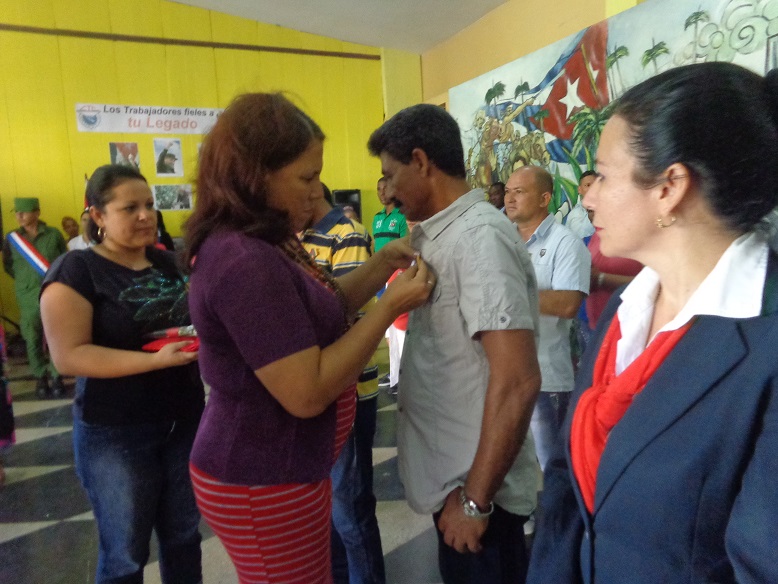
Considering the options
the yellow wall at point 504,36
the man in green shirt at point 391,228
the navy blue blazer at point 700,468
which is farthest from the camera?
the man in green shirt at point 391,228

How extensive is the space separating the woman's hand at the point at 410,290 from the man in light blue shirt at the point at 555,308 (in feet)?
3.83

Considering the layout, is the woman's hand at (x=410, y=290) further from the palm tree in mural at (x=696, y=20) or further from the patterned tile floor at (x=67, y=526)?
the palm tree in mural at (x=696, y=20)

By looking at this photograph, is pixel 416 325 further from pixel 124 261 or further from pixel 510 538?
A: pixel 124 261

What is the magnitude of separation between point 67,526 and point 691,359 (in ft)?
9.42

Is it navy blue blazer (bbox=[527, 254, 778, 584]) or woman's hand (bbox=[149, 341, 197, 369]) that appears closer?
navy blue blazer (bbox=[527, 254, 778, 584])

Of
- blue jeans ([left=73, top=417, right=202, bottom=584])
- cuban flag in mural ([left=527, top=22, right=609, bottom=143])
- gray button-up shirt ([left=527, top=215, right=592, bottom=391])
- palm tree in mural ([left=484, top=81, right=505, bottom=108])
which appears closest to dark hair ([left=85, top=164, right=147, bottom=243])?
blue jeans ([left=73, top=417, right=202, bottom=584])

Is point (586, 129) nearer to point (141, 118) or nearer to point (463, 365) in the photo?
point (463, 365)

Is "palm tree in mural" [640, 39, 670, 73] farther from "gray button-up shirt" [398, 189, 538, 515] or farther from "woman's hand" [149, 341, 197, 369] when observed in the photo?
"woman's hand" [149, 341, 197, 369]

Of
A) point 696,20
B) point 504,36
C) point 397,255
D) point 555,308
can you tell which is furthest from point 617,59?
point 397,255

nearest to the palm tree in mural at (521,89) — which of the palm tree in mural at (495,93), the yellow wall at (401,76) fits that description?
the palm tree in mural at (495,93)

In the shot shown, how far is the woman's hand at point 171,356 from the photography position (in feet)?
4.54

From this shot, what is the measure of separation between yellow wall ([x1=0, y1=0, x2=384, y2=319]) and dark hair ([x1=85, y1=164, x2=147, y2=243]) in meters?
5.02

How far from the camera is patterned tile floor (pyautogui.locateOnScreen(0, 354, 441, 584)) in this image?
84.2 inches

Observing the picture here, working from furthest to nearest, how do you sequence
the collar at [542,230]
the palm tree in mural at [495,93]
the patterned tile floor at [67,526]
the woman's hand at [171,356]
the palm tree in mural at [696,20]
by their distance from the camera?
1. the palm tree in mural at [495,93]
2. the palm tree in mural at [696,20]
3. the collar at [542,230]
4. the patterned tile floor at [67,526]
5. the woman's hand at [171,356]
